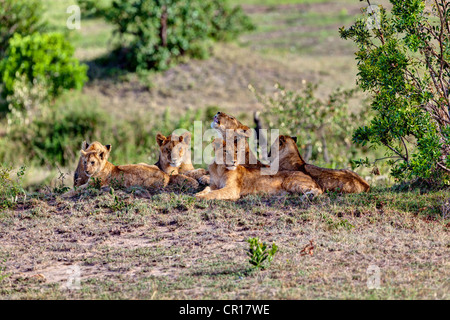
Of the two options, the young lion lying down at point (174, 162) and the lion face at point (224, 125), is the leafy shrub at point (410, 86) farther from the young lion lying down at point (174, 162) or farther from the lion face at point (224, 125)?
the young lion lying down at point (174, 162)

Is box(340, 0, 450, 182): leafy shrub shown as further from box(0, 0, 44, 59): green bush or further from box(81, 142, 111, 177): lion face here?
→ box(0, 0, 44, 59): green bush

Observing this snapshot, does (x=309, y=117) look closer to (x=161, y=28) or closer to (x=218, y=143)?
(x=218, y=143)

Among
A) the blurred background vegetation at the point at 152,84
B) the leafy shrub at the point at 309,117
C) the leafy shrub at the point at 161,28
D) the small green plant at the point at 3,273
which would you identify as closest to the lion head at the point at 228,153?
the small green plant at the point at 3,273

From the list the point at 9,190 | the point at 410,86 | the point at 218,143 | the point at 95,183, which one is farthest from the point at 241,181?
the point at 9,190

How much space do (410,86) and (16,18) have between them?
17.6 m

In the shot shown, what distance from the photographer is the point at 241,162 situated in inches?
386

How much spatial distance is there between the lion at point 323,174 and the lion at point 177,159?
3.90 ft

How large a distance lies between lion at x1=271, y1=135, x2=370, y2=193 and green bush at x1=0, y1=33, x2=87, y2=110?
38.1 feet

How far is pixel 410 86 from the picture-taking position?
9.19m

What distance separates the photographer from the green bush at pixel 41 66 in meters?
19.7

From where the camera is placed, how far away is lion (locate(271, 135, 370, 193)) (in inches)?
380

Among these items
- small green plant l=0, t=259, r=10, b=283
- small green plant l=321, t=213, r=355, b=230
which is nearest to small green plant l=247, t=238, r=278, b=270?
small green plant l=321, t=213, r=355, b=230

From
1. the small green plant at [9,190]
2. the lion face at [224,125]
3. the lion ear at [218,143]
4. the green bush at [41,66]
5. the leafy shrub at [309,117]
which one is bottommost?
the small green plant at [9,190]
